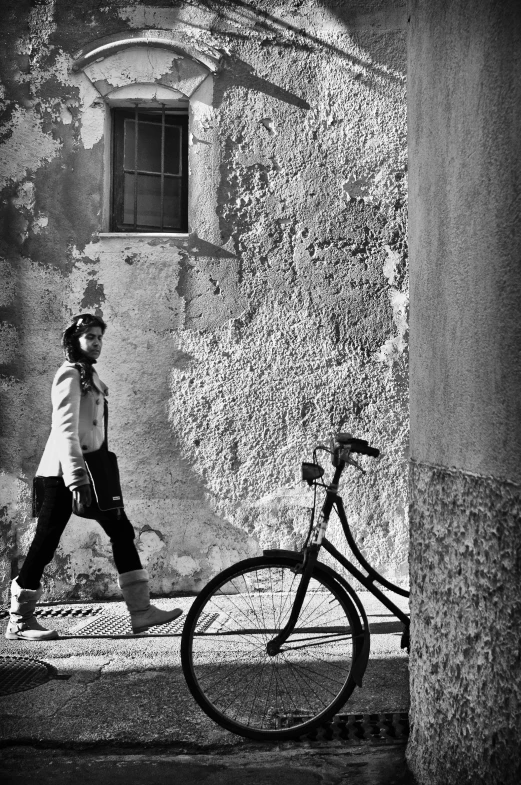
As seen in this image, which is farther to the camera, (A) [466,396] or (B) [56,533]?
(B) [56,533]

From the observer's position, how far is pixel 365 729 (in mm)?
3324

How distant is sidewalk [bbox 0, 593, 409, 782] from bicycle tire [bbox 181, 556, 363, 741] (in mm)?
131

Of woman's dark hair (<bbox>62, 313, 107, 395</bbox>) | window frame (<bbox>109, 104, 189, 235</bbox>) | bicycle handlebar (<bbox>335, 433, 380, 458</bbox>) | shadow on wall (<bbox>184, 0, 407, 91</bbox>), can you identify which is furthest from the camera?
window frame (<bbox>109, 104, 189, 235</bbox>)

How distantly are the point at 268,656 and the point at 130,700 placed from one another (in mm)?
816

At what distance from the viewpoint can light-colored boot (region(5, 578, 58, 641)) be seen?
4.88m

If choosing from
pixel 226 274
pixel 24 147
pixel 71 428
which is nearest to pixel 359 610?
pixel 71 428

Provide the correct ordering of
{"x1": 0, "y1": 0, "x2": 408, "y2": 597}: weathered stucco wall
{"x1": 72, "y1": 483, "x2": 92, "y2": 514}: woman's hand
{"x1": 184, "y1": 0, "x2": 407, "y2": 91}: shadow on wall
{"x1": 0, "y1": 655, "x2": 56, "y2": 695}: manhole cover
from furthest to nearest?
{"x1": 184, "y1": 0, "x2": 407, "y2": 91}: shadow on wall
{"x1": 0, "y1": 0, "x2": 408, "y2": 597}: weathered stucco wall
{"x1": 72, "y1": 483, "x2": 92, "y2": 514}: woman's hand
{"x1": 0, "y1": 655, "x2": 56, "y2": 695}: manhole cover

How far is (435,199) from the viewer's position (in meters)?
2.73

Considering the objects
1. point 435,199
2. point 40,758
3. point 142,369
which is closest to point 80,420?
point 142,369

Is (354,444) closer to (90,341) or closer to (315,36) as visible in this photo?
(90,341)

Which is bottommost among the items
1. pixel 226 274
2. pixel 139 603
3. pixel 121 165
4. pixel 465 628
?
pixel 139 603

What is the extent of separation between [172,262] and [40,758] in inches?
156

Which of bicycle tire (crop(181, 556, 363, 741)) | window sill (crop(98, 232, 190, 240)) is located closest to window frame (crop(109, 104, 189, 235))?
window sill (crop(98, 232, 190, 240))

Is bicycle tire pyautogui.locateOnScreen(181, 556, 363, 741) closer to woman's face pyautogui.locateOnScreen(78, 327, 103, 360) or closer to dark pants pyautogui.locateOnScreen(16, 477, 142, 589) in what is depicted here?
dark pants pyautogui.locateOnScreen(16, 477, 142, 589)
